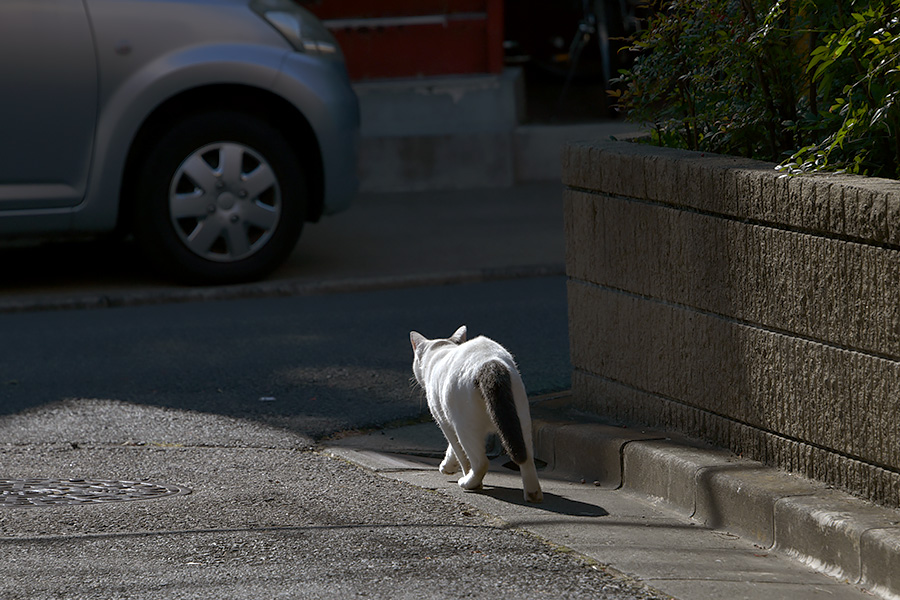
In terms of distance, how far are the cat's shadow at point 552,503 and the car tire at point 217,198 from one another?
4130 mm

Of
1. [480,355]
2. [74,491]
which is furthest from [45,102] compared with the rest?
[480,355]

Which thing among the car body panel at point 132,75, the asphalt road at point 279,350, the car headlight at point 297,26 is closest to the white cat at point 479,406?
the asphalt road at point 279,350

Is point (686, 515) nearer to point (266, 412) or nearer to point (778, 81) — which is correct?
point (778, 81)

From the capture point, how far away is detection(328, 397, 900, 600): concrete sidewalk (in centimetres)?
358

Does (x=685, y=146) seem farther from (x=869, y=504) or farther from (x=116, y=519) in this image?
(x=116, y=519)

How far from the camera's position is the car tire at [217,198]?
27.1ft

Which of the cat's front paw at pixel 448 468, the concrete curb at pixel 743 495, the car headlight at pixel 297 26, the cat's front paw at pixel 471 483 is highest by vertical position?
the car headlight at pixel 297 26

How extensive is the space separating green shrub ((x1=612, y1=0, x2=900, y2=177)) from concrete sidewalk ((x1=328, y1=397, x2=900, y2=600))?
1.00 metres

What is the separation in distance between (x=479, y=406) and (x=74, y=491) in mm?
1468

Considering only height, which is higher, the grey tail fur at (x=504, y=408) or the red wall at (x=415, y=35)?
the red wall at (x=415, y=35)

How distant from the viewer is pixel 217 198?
8336 mm

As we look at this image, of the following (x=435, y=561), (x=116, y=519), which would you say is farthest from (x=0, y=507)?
(x=435, y=561)

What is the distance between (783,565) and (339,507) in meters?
1.44

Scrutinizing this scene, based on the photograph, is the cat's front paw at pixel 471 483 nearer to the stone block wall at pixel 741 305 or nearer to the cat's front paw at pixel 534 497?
the cat's front paw at pixel 534 497
